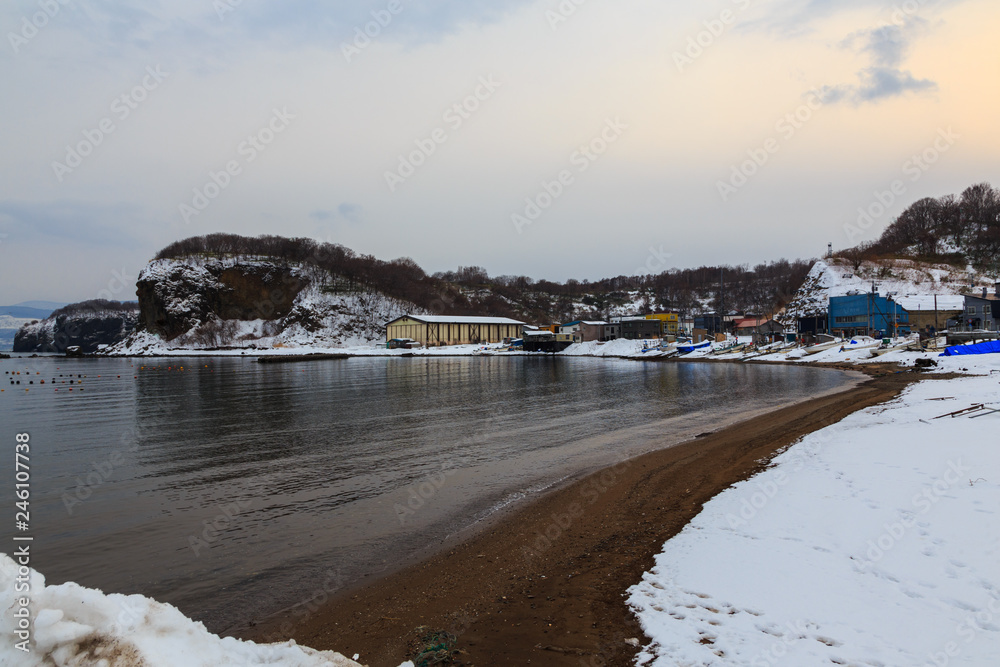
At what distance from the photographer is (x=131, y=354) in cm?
14362

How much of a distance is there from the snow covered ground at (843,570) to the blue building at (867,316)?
287 feet

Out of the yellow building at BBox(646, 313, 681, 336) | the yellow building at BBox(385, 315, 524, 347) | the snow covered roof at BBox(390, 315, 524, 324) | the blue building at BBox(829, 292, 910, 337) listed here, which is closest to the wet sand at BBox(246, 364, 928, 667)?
the blue building at BBox(829, 292, 910, 337)

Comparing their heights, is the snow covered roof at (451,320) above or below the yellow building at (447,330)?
above

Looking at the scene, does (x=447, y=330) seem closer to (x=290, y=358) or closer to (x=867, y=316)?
(x=290, y=358)

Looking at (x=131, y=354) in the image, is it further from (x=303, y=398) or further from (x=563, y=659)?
(x=563, y=659)

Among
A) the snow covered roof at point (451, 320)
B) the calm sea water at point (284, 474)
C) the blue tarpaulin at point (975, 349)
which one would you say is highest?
the snow covered roof at point (451, 320)

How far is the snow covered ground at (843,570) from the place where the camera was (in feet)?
18.2

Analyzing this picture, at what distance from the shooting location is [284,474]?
16.1 meters

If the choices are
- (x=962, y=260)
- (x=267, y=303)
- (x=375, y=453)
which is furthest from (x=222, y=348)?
(x=962, y=260)

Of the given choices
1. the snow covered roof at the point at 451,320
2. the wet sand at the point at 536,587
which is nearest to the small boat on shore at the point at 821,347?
the wet sand at the point at 536,587

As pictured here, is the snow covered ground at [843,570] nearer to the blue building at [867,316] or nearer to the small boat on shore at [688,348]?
the small boat on shore at [688,348]

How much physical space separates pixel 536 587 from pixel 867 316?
108m

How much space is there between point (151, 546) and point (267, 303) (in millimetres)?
166543

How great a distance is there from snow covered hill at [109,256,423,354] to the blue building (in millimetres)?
123539
